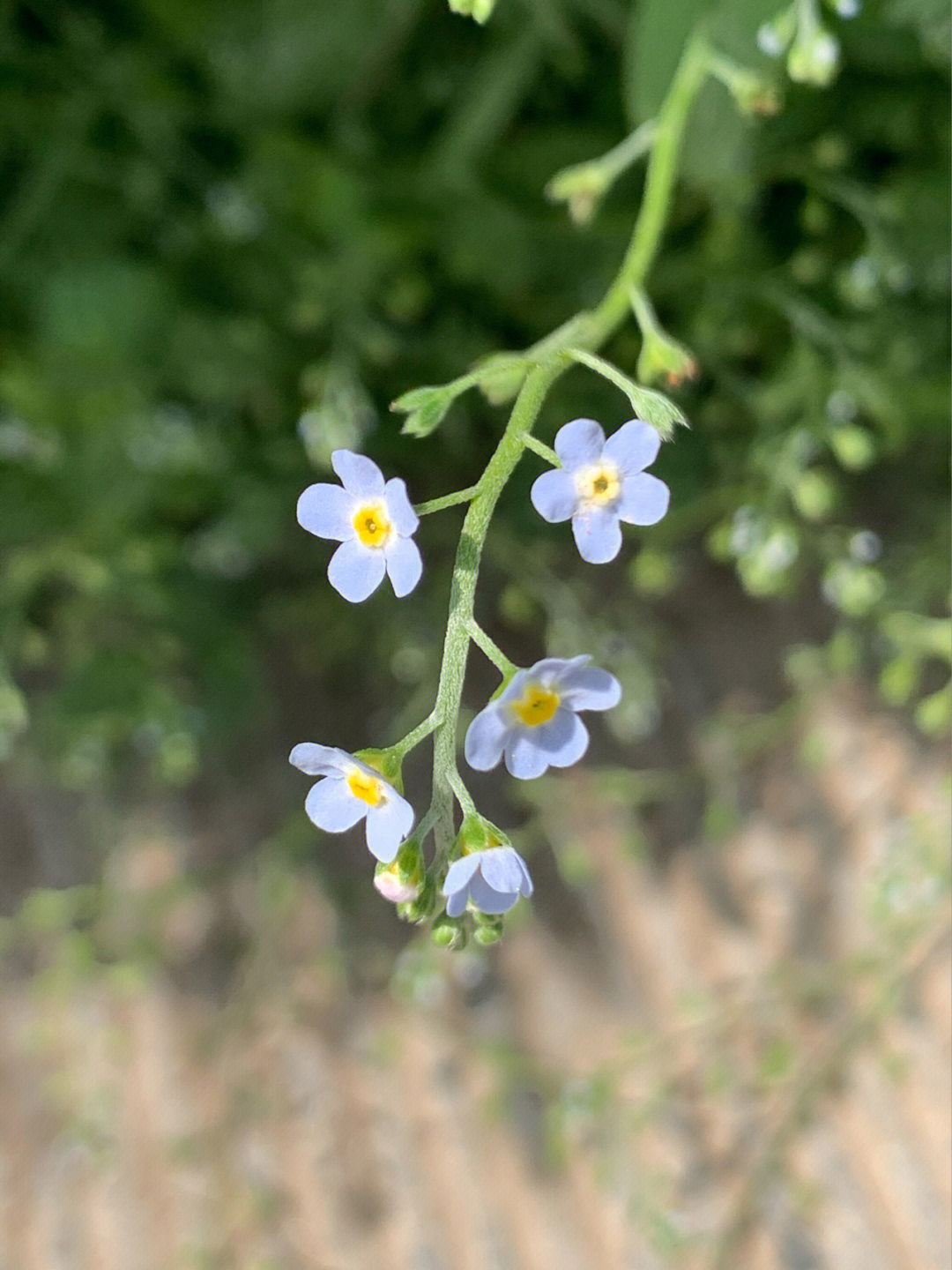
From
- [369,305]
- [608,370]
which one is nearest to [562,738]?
[608,370]

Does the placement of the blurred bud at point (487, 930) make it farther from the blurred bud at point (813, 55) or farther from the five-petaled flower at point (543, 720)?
the blurred bud at point (813, 55)

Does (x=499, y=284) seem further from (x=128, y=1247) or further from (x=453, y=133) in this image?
(x=128, y=1247)

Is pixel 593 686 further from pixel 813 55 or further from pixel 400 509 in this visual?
pixel 813 55

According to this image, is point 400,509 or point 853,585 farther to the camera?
point 853,585

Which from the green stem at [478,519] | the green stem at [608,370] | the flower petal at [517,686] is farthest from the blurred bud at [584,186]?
the flower petal at [517,686]

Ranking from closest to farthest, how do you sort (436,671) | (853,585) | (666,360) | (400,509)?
(400,509), (666,360), (853,585), (436,671)

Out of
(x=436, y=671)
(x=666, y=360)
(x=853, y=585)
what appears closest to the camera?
(x=666, y=360)
